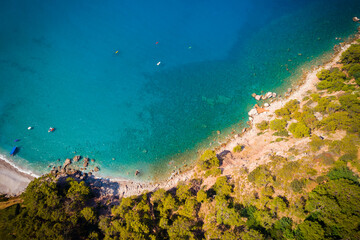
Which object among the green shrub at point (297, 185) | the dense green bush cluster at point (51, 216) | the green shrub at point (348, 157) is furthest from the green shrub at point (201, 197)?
the green shrub at point (348, 157)

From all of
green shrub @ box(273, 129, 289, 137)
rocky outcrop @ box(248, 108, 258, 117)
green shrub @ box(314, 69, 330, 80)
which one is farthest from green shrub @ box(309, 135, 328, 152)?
green shrub @ box(314, 69, 330, 80)

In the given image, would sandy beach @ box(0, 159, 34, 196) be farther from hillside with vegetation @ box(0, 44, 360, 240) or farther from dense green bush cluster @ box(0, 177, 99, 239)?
dense green bush cluster @ box(0, 177, 99, 239)

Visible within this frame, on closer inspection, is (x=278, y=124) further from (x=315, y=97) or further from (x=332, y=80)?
(x=332, y=80)

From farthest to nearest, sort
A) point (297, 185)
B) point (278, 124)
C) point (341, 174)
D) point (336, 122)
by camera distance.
Answer: point (278, 124) → point (336, 122) → point (297, 185) → point (341, 174)

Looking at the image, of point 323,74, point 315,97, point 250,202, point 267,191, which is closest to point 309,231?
point 267,191

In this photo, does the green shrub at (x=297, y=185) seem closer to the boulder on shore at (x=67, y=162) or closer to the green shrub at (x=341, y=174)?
the green shrub at (x=341, y=174)

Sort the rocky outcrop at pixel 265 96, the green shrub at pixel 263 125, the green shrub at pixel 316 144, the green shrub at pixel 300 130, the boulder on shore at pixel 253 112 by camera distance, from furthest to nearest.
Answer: the rocky outcrop at pixel 265 96 < the boulder on shore at pixel 253 112 < the green shrub at pixel 263 125 < the green shrub at pixel 300 130 < the green shrub at pixel 316 144
